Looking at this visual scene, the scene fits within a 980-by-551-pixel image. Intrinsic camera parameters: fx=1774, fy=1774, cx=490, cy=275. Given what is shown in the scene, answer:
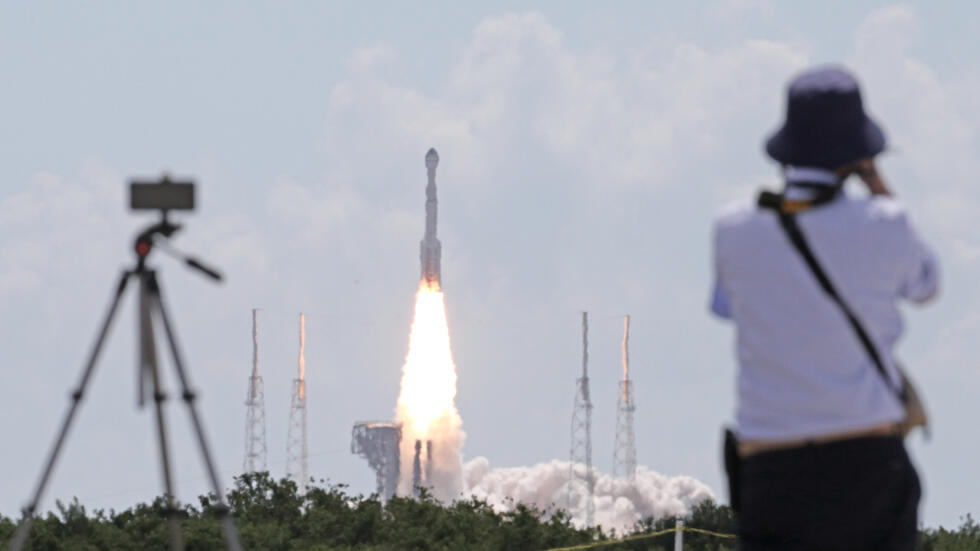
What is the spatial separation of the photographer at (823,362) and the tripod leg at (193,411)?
6477mm

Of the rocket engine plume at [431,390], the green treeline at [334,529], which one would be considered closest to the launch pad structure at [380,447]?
the rocket engine plume at [431,390]

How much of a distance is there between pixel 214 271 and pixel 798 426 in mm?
6701

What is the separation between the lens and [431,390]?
104 metres

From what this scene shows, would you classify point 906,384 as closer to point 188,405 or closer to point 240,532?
point 188,405

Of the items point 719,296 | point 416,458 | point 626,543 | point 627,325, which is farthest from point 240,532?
point 627,325

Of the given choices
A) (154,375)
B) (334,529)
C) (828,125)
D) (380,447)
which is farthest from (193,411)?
(380,447)

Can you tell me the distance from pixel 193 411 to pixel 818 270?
281 inches

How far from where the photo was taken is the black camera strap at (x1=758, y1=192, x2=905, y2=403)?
23.3 feet

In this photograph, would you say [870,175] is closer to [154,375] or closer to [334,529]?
[154,375]

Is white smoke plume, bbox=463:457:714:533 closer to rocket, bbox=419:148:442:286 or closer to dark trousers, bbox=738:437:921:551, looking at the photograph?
rocket, bbox=419:148:442:286

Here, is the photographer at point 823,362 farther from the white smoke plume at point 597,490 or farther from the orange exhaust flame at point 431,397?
the white smoke plume at point 597,490

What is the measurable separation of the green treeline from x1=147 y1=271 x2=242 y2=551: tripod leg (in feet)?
67.5

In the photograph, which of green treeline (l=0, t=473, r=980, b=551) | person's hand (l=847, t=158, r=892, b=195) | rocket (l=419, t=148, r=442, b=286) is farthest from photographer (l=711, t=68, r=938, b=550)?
rocket (l=419, t=148, r=442, b=286)

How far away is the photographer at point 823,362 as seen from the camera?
7.11 m
